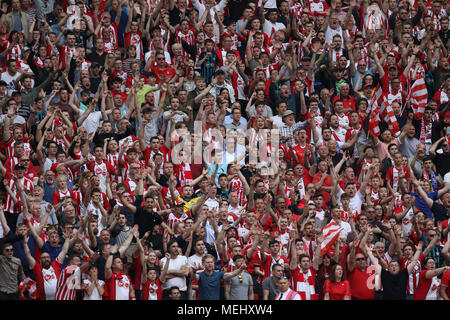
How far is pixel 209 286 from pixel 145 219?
1682mm

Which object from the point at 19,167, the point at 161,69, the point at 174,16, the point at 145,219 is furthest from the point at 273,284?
the point at 174,16

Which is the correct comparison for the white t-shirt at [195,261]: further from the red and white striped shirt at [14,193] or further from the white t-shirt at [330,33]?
the white t-shirt at [330,33]

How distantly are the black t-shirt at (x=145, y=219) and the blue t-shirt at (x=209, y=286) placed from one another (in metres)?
1.33

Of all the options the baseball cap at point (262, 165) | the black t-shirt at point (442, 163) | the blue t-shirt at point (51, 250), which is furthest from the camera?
the black t-shirt at point (442, 163)

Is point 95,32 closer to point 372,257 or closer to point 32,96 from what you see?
point 32,96

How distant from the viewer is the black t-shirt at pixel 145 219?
17406 millimetres

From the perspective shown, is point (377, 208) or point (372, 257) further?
point (377, 208)

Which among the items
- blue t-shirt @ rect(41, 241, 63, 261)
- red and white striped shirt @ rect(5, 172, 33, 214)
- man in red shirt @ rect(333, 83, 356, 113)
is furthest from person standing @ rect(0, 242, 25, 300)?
man in red shirt @ rect(333, 83, 356, 113)

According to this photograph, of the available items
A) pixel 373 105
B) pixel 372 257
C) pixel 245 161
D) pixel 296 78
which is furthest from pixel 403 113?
pixel 372 257

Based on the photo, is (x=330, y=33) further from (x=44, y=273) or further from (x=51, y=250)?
(x=44, y=273)

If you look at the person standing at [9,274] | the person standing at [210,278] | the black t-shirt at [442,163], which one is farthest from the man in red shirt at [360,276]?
the person standing at [9,274]

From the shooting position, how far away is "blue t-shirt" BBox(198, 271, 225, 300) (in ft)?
53.8

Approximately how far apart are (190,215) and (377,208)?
2875 millimetres

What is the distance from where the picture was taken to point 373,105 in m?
21.3
